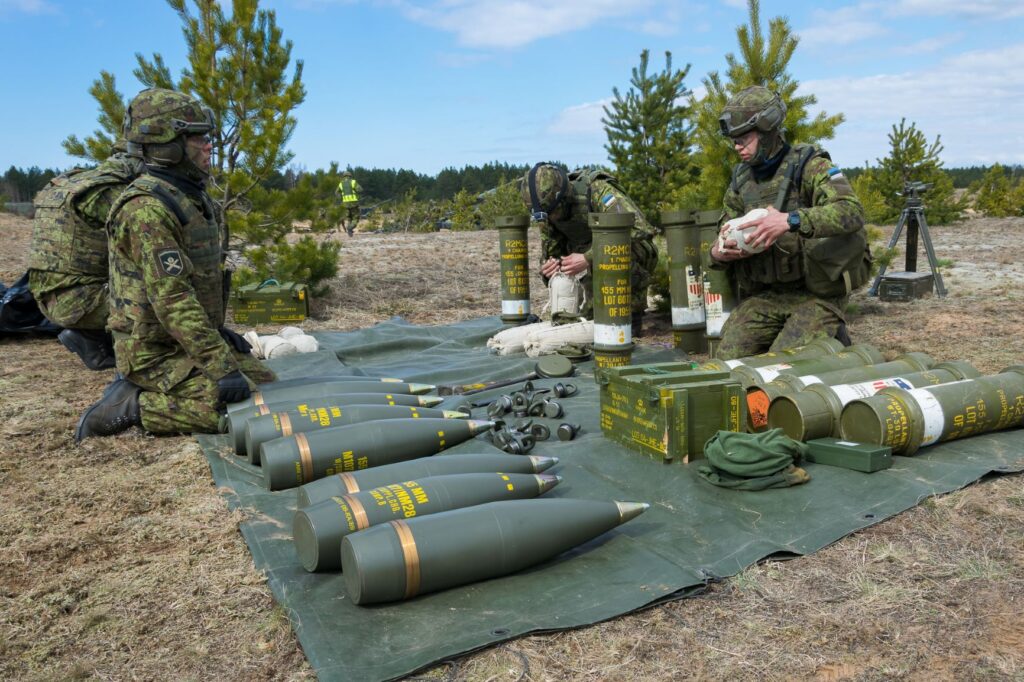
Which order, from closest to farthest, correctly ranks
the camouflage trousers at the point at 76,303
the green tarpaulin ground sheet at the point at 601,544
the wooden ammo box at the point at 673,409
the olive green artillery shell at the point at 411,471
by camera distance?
the green tarpaulin ground sheet at the point at 601,544
the olive green artillery shell at the point at 411,471
the wooden ammo box at the point at 673,409
the camouflage trousers at the point at 76,303

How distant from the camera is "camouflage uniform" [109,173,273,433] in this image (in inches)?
181

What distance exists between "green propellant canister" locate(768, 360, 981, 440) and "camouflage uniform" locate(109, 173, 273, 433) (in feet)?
10.4

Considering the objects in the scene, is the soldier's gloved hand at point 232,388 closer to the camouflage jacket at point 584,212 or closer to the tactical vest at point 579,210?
the camouflage jacket at point 584,212

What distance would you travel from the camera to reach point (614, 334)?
238 inches

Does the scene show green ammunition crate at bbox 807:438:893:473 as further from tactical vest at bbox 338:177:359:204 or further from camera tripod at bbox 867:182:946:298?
tactical vest at bbox 338:177:359:204

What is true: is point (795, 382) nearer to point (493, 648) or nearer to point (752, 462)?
point (752, 462)

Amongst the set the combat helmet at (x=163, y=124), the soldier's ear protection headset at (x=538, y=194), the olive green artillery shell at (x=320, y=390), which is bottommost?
the olive green artillery shell at (x=320, y=390)

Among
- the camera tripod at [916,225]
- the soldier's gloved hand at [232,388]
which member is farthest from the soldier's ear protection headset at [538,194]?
the camera tripod at [916,225]

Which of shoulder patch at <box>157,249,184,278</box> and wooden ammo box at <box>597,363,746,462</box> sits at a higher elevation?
shoulder patch at <box>157,249,184,278</box>

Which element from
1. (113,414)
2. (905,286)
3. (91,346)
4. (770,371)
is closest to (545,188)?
(770,371)

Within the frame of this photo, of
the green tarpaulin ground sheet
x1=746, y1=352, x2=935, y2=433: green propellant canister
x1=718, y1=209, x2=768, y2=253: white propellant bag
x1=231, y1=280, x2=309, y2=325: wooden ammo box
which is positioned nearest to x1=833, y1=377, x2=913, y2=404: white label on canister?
x1=746, y1=352, x2=935, y2=433: green propellant canister

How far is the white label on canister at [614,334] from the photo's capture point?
6.04 metres

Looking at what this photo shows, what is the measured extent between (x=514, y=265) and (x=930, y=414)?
434 cm

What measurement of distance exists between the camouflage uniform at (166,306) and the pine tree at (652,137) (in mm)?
8209
